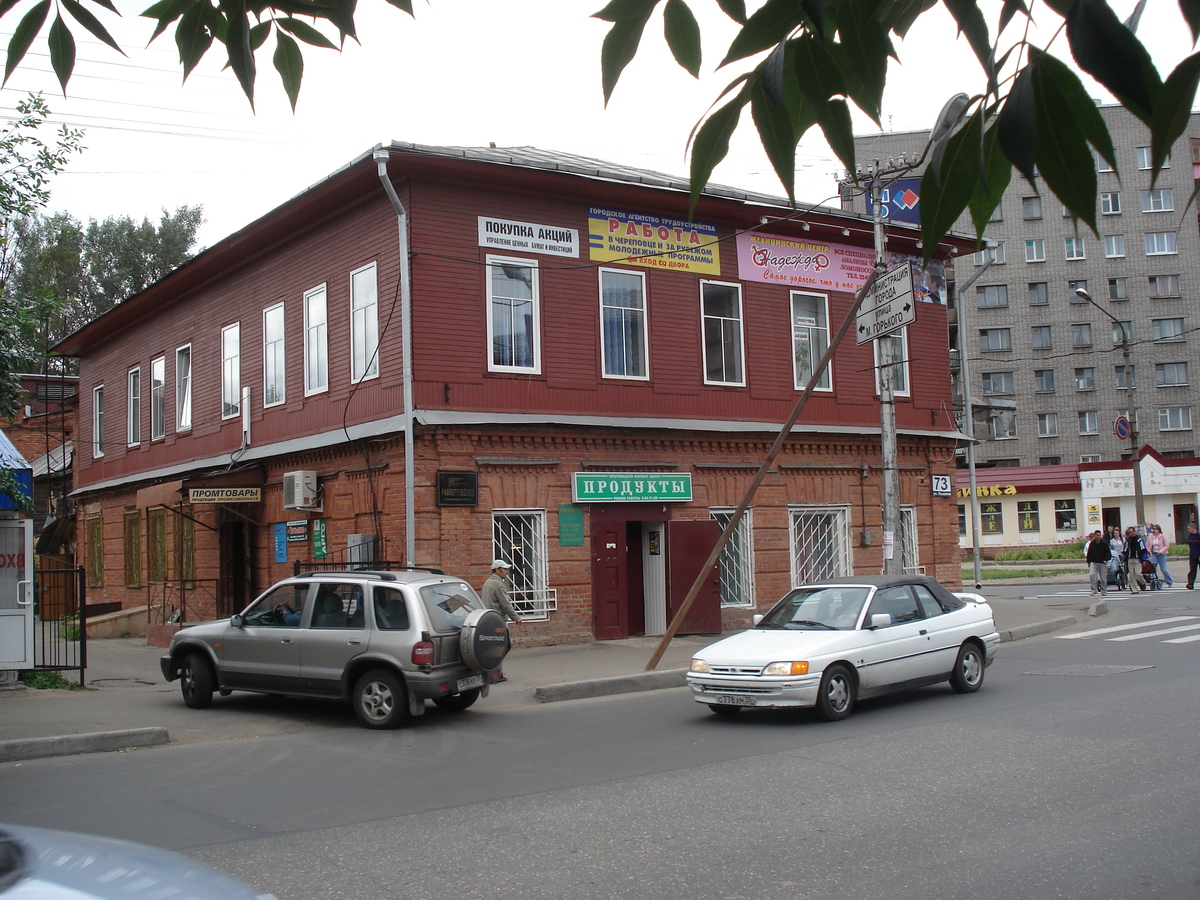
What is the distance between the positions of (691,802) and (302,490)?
13433 millimetres

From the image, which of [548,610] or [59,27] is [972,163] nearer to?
[59,27]

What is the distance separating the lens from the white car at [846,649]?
1078 centimetres

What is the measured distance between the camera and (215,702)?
1346cm

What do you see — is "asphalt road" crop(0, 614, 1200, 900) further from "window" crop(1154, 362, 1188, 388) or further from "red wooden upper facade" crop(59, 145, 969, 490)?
"window" crop(1154, 362, 1188, 388)

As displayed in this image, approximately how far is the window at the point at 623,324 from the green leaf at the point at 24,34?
52.6 feet

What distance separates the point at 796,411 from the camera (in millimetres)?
15094

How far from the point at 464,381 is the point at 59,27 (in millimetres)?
14404

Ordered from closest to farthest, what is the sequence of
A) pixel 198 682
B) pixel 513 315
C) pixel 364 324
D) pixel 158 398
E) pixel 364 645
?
pixel 364 645 < pixel 198 682 < pixel 513 315 < pixel 364 324 < pixel 158 398

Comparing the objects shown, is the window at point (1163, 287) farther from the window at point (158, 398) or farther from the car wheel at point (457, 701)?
the car wheel at point (457, 701)

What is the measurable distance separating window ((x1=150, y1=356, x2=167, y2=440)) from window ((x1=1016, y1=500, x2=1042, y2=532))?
4566 cm

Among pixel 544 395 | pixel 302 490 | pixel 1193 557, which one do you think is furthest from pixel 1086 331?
pixel 302 490

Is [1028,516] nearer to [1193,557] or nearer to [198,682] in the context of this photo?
[1193,557]

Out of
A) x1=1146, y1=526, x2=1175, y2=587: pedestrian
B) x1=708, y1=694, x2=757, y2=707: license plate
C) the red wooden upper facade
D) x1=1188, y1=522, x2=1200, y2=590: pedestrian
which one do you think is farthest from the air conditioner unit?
x1=1146, y1=526, x2=1175, y2=587: pedestrian

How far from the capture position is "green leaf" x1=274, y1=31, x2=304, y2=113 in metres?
3.39
